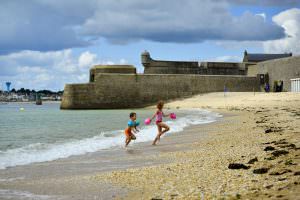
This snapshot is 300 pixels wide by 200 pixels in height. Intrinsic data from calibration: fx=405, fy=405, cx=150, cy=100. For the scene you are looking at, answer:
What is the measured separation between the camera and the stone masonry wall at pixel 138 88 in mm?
41312

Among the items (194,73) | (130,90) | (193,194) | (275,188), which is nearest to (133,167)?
(193,194)

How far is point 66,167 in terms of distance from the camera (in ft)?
22.3

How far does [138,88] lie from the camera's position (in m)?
42.3

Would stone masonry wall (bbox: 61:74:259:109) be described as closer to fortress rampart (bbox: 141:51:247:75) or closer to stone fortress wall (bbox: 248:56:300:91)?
stone fortress wall (bbox: 248:56:300:91)

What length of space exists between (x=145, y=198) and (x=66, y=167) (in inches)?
110

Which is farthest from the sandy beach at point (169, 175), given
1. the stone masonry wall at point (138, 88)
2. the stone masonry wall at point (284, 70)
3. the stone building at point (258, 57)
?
the stone building at point (258, 57)

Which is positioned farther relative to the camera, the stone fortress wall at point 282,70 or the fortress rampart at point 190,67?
the fortress rampart at point 190,67

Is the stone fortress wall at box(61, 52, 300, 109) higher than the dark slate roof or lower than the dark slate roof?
lower

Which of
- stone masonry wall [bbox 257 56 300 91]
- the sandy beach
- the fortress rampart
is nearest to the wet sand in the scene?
the sandy beach

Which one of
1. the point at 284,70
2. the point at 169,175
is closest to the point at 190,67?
the point at 284,70

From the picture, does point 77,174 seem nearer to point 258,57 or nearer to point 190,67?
point 190,67

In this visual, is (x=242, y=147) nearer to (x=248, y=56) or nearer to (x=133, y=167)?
(x=133, y=167)

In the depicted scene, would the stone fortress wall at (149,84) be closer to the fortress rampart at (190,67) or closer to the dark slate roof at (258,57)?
the fortress rampart at (190,67)

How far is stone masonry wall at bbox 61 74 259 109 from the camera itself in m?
41.3
